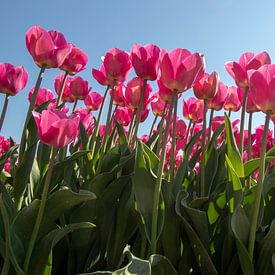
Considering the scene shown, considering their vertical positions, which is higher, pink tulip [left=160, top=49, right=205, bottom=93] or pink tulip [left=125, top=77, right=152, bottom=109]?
pink tulip [left=125, top=77, right=152, bottom=109]

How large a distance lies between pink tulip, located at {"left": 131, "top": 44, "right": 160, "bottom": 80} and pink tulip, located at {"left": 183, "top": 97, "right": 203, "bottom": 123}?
522mm

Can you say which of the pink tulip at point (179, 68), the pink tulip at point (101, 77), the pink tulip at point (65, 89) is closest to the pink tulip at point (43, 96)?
the pink tulip at point (65, 89)

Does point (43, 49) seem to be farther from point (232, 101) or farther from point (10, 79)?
point (232, 101)

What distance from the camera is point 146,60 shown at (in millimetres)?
1205

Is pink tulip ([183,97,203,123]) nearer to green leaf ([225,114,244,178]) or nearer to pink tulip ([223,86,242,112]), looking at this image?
pink tulip ([223,86,242,112])

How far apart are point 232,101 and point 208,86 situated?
41 cm

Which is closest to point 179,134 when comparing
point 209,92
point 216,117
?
point 216,117

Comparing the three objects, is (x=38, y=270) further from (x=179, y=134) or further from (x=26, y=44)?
(x=179, y=134)

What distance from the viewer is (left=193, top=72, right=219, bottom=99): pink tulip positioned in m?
1.31

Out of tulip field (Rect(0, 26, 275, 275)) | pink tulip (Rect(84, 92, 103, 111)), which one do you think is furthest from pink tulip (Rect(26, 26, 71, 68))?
A: pink tulip (Rect(84, 92, 103, 111))

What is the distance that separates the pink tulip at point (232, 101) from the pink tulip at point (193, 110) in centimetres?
10

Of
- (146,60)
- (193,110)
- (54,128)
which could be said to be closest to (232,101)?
(193,110)

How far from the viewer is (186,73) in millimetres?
1032

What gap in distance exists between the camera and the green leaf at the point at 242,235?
90 cm
